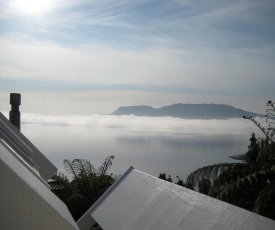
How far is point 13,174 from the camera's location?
1145mm

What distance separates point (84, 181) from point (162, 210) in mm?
13127

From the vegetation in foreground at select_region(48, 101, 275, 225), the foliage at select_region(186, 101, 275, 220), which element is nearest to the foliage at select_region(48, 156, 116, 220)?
the vegetation in foreground at select_region(48, 101, 275, 225)

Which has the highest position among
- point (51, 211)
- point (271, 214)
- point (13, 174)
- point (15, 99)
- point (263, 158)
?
point (15, 99)

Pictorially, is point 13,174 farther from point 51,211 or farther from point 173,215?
point 173,215

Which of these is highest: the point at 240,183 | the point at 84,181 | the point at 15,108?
the point at 15,108

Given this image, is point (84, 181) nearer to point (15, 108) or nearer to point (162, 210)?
point (15, 108)

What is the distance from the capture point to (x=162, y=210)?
9.50ft

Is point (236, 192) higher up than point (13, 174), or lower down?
lower down

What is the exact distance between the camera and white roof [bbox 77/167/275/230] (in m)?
2.06

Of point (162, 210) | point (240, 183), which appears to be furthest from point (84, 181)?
point (162, 210)

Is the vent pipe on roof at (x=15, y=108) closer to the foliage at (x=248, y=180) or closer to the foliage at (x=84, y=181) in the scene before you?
the foliage at (x=248, y=180)

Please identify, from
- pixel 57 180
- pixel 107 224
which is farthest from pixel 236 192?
pixel 57 180

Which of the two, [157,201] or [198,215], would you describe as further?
[157,201]

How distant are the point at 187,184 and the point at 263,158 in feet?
7.28
